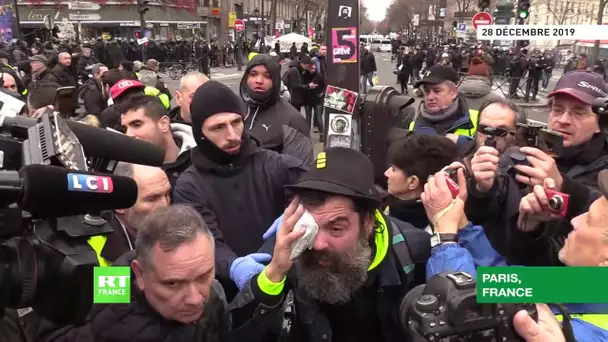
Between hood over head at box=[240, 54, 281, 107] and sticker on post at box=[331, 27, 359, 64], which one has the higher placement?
sticker on post at box=[331, 27, 359, 64]

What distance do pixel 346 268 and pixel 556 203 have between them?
81 centimetres

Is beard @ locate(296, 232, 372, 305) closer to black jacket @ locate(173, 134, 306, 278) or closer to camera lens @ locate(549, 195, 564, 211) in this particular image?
camera lens @ locate(549, 195, 564, 211)

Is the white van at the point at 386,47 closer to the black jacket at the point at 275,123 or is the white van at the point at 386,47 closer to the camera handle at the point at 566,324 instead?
the black jacket at the point at 275,123

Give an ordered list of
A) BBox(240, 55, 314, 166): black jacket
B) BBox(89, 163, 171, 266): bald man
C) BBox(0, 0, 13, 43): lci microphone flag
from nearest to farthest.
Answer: BBox(89, 163, 171, 266): bald man, BBox(240, 55, 314, 166): black jacket, BBox(0, 0, 13, 43): lci microphone flag

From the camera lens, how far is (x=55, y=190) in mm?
1344

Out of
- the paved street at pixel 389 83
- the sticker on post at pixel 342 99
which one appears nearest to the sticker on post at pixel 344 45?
the sticker on post at pixel 342 99

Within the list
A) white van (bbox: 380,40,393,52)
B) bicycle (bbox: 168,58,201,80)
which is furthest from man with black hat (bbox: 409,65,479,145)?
white van (bbox: 380,40,393,52)

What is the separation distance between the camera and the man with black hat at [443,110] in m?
4.76

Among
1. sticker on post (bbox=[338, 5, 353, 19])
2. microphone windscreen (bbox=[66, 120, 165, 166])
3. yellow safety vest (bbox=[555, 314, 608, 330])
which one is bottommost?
yellow safety vest (bbox=[555, 314, 608, 330])

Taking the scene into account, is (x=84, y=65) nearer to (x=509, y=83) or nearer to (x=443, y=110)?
(x=443, y=110)

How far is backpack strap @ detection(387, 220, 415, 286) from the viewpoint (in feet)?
7.14

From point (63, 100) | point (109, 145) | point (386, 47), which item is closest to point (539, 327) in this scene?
point (109, 145)

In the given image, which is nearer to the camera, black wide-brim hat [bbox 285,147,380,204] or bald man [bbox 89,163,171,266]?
black wide-brim hat [bbox 285,147,380,204]

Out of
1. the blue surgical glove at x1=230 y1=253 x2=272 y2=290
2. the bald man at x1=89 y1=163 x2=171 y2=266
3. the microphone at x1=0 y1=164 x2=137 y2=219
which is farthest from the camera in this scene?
the bald man at x1=89 y1=163 x2=171 y2=266
